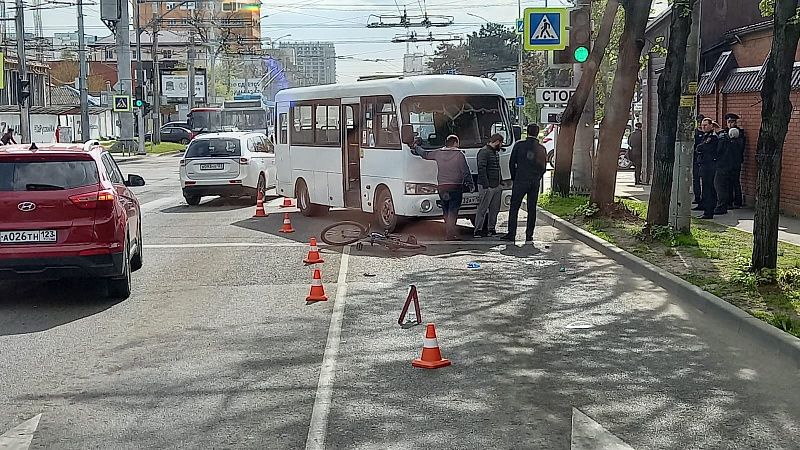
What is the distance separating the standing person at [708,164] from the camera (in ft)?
65.8

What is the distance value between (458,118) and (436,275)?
16.7ft

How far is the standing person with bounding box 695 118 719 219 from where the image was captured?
20047 millimetres

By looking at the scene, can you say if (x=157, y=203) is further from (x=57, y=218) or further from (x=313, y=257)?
(x=57, y=218)

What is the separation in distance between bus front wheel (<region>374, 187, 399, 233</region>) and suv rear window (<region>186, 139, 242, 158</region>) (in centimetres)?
701

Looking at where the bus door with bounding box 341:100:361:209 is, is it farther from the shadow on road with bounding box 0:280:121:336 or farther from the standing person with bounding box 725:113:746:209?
the shadow on road with bounding box 0:280:121:336

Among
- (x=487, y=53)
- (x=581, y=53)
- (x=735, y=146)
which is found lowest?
(x=735, y=146)

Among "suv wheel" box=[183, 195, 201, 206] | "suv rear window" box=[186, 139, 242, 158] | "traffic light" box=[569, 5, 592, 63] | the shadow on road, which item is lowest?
"suv wheel" box=[183, 195, 201, 206]

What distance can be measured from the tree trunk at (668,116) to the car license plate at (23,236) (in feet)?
28.0

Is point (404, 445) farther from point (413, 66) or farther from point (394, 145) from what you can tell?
point (413, 66)

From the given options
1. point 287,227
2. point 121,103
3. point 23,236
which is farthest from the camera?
point 121,103

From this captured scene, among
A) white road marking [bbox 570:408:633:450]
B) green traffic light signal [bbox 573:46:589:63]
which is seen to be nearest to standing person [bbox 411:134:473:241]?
green traffic light signal [bbox 573:46:589:63]

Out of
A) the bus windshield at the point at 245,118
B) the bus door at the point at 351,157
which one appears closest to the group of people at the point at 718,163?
the bus door at the point at 351,157

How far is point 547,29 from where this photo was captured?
68.7 feet

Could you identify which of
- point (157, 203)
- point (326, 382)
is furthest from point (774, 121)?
point (157, 203)
